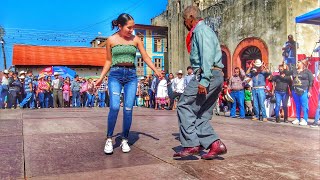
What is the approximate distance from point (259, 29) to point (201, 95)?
57.2 feet

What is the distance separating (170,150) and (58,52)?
3922 cm

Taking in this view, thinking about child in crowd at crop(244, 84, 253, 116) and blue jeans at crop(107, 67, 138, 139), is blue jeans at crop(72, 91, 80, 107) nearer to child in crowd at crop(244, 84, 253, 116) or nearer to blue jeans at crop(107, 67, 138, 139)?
child in crowd at crop(244, 84, 253, 116)

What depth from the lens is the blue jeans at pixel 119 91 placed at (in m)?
4.20

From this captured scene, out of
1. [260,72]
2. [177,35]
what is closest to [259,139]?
[260,72]

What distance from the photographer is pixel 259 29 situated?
1975 cm

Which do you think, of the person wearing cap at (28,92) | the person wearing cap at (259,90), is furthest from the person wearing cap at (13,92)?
the person wearing cap at (259,90)

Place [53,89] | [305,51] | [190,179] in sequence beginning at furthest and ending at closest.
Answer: [305,51] → [53,89] → [190,179]

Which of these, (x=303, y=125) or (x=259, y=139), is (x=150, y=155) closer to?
(x=259, y=139)

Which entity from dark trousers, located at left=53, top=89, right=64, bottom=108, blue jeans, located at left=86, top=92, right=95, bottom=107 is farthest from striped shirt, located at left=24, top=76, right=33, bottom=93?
blue jeans, located at left=86, top=92, right=95, bottom=107

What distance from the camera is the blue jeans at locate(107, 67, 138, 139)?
4.20 meters

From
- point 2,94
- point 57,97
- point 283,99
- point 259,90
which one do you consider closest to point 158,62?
point 57,97

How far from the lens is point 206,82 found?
362 centimetres

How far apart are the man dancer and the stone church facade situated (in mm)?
15986

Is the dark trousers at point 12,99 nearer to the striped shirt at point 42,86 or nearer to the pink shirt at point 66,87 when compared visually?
the striped shirt at point 42,86
